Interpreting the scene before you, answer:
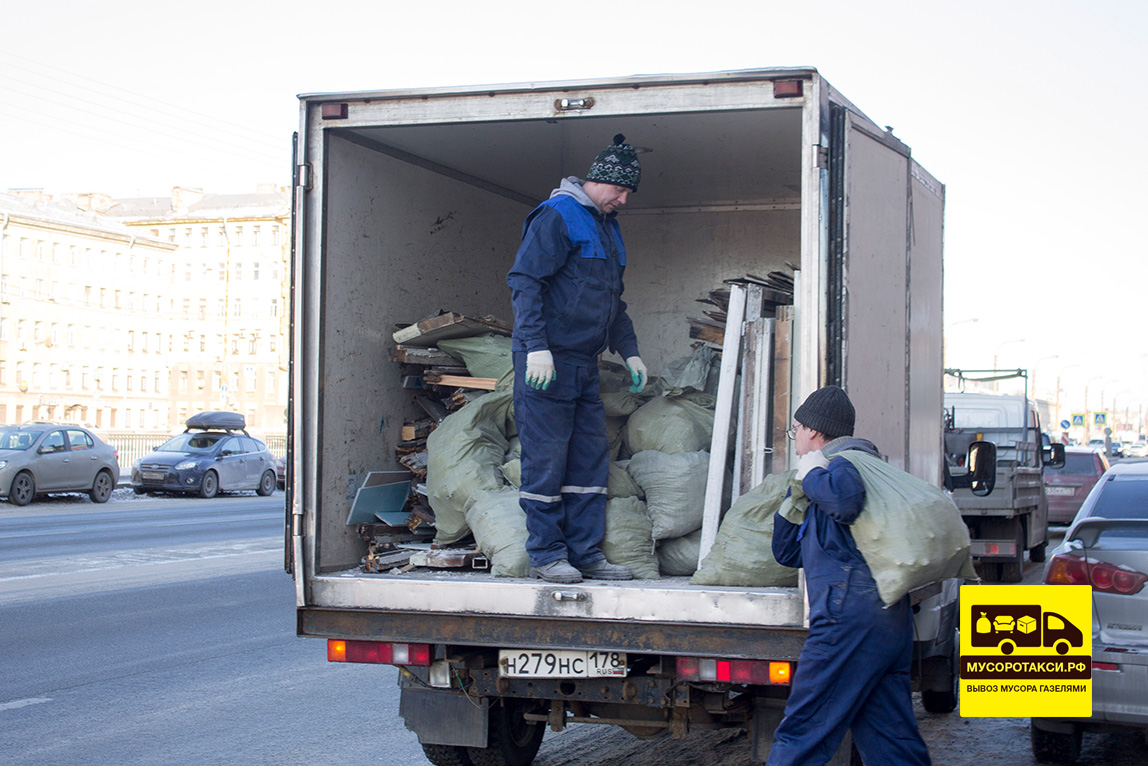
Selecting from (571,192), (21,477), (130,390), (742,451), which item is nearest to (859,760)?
(742,451)

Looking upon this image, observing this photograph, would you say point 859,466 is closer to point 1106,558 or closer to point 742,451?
point 742,451

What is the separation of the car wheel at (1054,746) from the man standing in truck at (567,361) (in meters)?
2.45

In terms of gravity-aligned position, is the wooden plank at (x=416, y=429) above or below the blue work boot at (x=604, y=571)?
above

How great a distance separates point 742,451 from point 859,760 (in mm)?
1295

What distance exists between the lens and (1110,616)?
5.09 meters

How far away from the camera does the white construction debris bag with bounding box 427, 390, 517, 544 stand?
5.29 metres

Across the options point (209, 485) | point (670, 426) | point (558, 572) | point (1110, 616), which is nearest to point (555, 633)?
point (558, 572)

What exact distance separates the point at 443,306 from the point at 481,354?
523 millimetres

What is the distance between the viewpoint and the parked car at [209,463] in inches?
1031

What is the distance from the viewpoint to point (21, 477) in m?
22.2

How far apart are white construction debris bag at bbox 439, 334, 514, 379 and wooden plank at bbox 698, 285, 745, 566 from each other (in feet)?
4.55

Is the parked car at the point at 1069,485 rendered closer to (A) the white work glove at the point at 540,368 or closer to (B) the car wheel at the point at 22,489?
(A) the white work glove at the point at 540,368

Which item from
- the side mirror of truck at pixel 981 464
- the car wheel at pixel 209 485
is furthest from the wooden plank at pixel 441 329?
the car wheel at pixel 209 485
